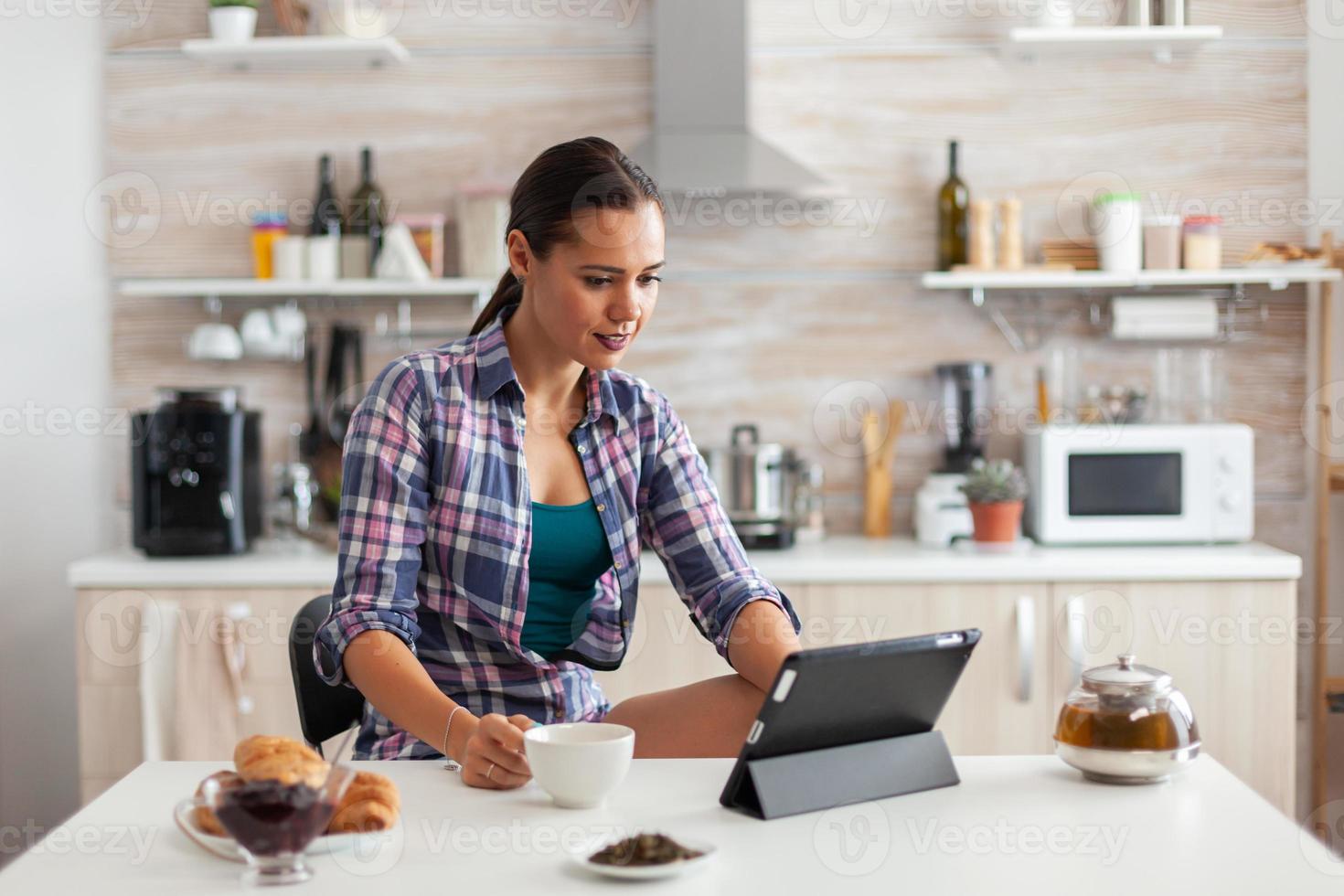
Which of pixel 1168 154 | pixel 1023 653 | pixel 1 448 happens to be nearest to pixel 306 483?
pixel 1 448

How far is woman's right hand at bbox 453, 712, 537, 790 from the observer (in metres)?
1.24

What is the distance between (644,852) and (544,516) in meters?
0.76

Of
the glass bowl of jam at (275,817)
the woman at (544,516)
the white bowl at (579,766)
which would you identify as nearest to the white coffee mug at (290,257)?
the woman at (544,516)

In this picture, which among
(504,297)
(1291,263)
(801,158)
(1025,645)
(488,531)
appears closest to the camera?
(488,531)

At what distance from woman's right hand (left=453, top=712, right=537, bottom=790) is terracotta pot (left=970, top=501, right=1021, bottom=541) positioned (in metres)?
1.84

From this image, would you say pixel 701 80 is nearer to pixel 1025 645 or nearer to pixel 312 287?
pixel 312 287

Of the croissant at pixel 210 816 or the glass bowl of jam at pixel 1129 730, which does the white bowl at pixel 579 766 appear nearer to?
the croissant at pixel 210 816

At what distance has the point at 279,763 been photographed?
1.02m

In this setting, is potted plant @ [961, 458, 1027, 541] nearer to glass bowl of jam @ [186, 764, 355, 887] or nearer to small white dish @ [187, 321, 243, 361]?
small white dish @ [187, 321, 243, 361]

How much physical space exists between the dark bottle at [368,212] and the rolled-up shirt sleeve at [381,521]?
5.44ft

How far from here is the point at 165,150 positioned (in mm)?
3297

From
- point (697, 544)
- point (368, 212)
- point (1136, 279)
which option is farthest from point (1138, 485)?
point (368, 212)

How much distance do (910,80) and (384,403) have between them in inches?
81.9

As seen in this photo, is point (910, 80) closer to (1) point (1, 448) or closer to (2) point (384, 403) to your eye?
(2) point (384, 403)
